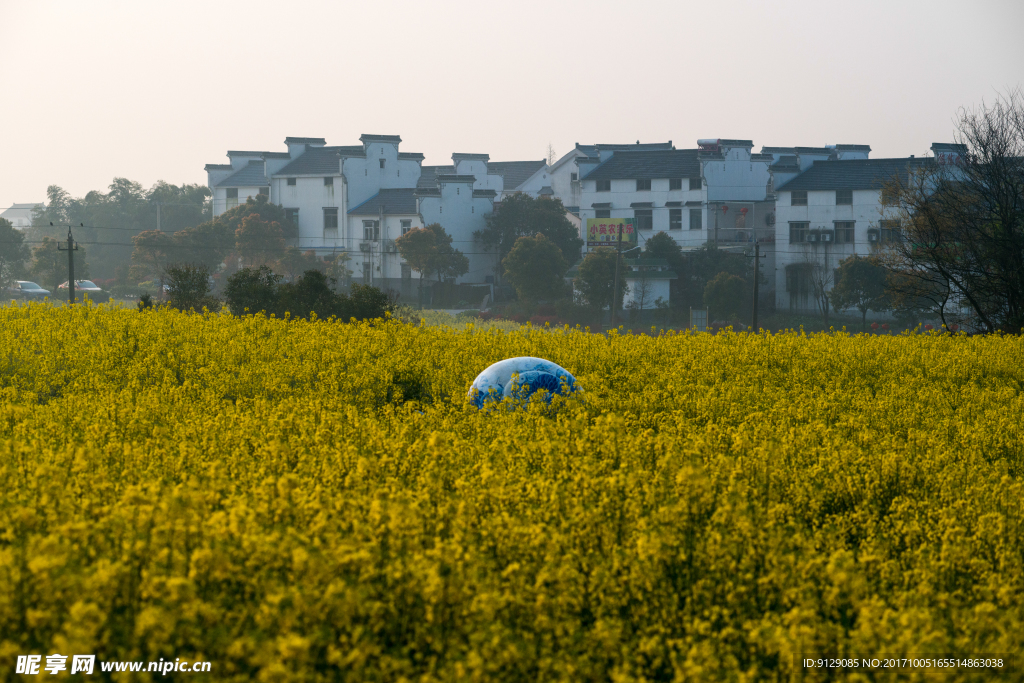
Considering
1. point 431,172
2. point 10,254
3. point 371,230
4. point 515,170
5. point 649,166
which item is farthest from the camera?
point 515,170

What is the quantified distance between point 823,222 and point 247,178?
107ft

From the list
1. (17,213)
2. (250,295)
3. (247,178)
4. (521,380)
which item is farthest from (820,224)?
(17,213)

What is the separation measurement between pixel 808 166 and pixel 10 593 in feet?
157

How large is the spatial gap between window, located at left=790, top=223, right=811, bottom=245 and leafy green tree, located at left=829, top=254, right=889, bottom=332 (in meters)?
7.42

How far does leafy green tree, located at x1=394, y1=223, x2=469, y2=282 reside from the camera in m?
42.3

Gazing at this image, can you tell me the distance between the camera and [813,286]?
4203cm

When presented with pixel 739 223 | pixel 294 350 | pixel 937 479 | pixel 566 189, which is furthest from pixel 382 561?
pixel 566 189

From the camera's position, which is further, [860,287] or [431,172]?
[431,172]

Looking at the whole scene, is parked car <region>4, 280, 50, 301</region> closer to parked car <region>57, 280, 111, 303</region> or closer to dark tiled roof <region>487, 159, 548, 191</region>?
parked car <region>57, 280, 111, 303</region>

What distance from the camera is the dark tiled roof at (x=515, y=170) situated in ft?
190

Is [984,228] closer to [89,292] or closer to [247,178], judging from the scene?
[89,292]

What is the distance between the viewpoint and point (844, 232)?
43.7 meters

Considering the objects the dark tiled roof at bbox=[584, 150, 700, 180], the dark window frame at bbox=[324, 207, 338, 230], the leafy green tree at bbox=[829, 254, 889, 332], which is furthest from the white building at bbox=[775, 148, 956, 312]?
the dark window frame at bbox=[324, 207, 338, 230]

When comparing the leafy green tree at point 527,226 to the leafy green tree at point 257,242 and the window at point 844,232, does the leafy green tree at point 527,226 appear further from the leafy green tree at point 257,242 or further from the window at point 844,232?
the window at point 844,232
